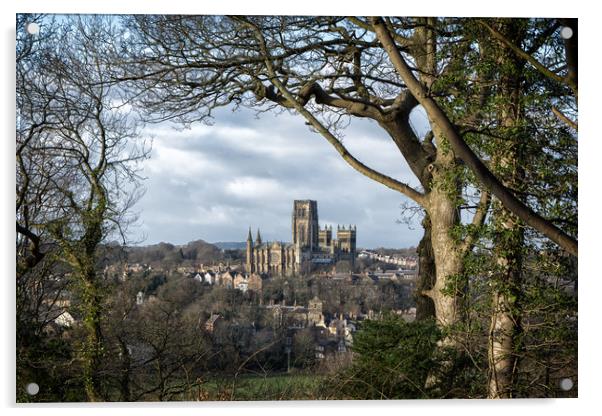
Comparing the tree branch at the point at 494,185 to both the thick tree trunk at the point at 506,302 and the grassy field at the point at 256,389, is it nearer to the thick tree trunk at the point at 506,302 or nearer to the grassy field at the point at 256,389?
the thick tree trunk at the point at 506,302

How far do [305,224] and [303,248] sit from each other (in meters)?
0.51

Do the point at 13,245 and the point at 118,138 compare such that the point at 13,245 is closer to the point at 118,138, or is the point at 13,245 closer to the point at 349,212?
the point at 118,138

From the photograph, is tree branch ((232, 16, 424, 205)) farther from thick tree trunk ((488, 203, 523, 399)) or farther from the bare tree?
the bare tree

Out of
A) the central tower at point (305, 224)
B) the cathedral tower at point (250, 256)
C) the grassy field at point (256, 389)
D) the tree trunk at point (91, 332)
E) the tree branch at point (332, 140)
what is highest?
the tree branch at point (332, 140)

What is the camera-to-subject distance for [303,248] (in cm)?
565

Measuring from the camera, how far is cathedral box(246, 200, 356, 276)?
17.3 feet

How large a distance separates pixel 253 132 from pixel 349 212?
92 centimetres

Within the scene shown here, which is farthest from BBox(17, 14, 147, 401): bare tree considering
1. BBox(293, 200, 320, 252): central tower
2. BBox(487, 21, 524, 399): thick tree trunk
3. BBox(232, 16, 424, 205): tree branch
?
BBox(487, 21, 524, 399): thick tree trunk

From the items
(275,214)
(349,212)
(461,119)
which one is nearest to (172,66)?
(275,214)

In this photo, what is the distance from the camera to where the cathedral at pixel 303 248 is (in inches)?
208

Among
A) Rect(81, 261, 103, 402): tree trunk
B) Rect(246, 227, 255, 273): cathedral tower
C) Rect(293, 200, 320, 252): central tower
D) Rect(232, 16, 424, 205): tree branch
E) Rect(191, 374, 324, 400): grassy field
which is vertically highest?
Rect(232, 16, 424, 205): tree branch

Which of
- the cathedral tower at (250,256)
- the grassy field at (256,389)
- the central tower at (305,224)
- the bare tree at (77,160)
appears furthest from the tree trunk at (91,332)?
the central tower at (305,224)

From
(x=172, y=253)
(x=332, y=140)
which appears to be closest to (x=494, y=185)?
(x=332, y=140)

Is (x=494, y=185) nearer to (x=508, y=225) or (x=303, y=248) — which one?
(x=508, y=225)
